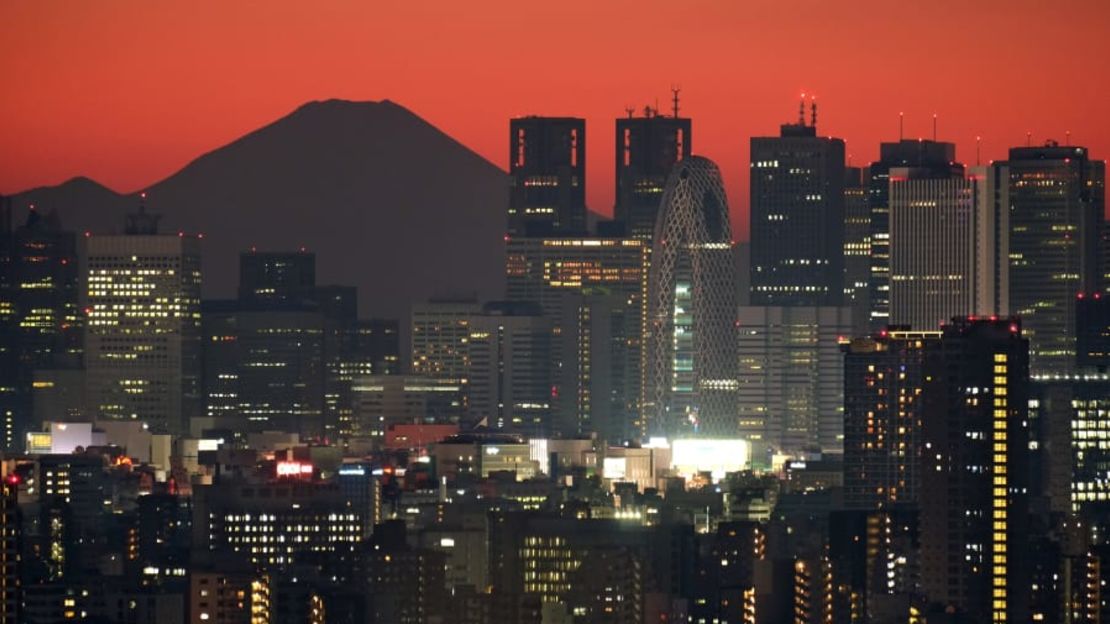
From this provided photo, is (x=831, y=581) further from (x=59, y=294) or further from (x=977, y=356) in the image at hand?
(x=59, y=294)

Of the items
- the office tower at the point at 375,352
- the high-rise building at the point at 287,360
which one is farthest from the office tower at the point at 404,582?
the office tower at the point at 375,352

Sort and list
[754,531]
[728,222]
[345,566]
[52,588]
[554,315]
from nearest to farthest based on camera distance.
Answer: [52,588] → [345,566] → [754,531] → [728,222] → [554,315]

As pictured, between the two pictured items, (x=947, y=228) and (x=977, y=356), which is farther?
(x=947, y=228)

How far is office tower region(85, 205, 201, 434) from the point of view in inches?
7352

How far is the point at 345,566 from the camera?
364 ft

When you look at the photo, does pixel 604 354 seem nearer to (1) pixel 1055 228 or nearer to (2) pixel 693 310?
(2) pixel 693 310

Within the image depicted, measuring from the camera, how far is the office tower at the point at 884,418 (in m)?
120

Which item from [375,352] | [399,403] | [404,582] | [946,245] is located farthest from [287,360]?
[404,582]

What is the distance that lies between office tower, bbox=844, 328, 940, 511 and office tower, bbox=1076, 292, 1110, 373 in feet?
62.6

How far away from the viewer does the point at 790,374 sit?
191375 millimetres

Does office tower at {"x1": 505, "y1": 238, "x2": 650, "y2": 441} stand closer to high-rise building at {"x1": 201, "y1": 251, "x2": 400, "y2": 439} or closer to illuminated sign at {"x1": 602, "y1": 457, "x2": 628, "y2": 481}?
high-rise building at {"x1": 201, "y1": 251, "x2": 400, "y2": 439}

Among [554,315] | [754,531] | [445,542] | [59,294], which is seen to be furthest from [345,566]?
[554,315]

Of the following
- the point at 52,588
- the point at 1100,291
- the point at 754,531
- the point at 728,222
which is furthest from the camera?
the point at 728,222

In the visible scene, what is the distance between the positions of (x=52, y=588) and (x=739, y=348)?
88.0m
